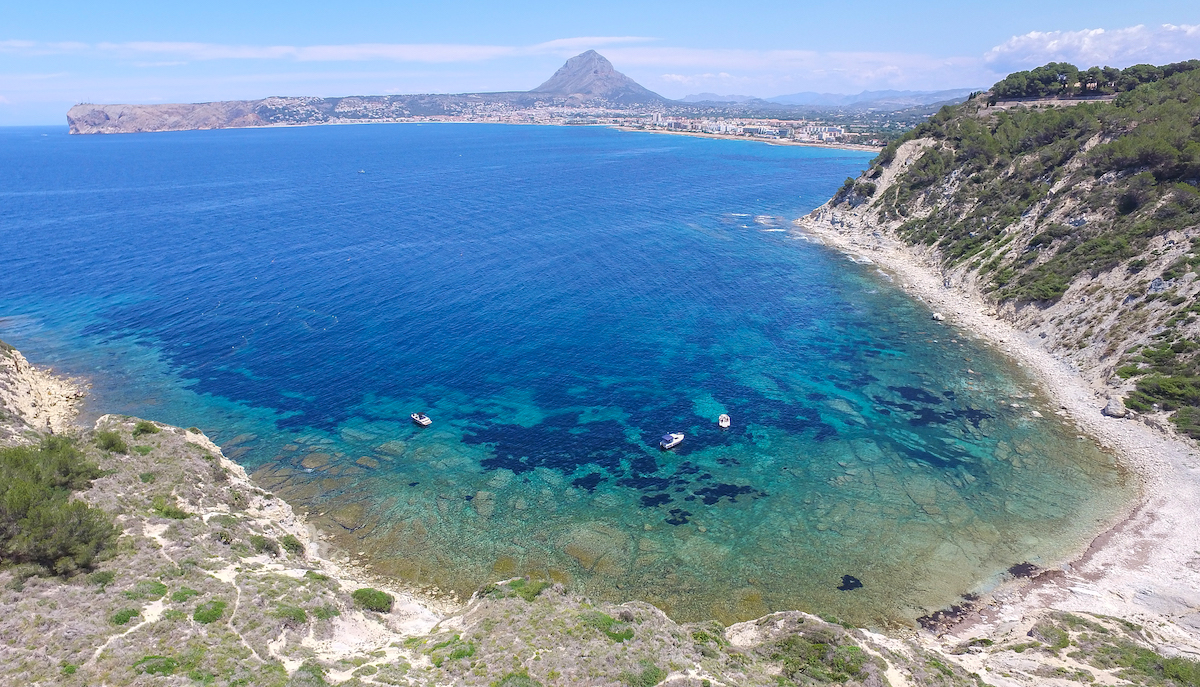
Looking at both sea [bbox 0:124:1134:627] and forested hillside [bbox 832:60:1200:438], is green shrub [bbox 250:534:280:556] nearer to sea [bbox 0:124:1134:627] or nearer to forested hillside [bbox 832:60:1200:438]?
sea [bbox 0:124:1134:627]

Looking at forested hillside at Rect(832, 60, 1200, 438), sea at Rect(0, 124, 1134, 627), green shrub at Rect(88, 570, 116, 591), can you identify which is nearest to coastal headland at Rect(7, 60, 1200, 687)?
green shrub at Rect(88, 570, 116, 591)

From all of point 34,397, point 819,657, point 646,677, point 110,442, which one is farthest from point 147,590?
point 34,397

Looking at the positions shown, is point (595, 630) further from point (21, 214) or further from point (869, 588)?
point (21, 214)

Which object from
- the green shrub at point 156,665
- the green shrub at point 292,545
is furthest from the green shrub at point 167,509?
the green shrub at point 156,665

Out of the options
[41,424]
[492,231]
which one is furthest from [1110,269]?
[41,424]

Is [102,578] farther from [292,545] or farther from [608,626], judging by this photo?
[608,626]
